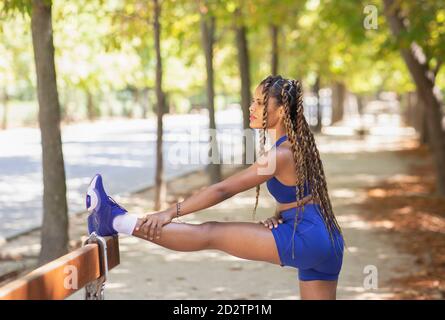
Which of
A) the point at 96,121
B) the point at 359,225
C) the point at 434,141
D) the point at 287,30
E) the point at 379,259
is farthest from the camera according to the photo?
the point at 96,121

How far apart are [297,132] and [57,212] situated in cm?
544

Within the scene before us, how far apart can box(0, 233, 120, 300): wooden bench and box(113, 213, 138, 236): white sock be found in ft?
0.33

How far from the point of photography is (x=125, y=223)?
365cm

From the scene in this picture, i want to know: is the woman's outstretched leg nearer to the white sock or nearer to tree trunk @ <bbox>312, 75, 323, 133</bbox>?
the white sock

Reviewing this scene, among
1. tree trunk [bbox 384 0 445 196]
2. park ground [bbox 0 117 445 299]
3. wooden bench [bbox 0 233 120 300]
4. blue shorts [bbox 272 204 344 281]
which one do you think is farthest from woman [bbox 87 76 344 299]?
tree trunk [bbox 384 0 445 196]

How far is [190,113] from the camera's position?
281ft

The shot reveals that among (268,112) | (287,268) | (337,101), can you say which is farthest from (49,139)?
(337,101)

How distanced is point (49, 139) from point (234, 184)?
528 cm

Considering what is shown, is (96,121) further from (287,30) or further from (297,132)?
(297,132)

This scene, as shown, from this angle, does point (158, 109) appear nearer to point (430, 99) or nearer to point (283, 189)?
point (430, 99)

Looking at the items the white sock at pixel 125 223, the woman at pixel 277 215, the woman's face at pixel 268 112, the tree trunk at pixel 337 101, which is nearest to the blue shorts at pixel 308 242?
the woman at pixel 277 215

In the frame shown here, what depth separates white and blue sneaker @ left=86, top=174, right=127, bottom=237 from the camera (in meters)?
3.58

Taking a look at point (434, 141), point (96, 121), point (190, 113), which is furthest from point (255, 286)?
point (190, 113)

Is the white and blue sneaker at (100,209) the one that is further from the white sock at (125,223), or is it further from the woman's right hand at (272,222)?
the woman's right hand at (272,222)
